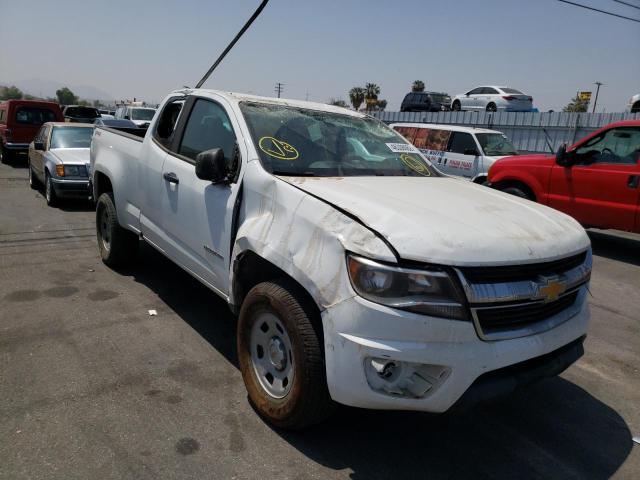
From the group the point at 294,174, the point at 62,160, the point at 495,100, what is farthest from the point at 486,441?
the point at 495,100

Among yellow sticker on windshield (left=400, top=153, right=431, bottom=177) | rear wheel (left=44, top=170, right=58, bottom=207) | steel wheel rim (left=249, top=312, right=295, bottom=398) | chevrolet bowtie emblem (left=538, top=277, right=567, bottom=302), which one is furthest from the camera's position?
rear wheel (left=44, top=170, right=58, bottom=207)

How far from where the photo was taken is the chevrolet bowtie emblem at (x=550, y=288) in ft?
8.31

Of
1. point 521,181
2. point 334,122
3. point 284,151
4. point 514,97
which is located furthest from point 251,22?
point 514,97

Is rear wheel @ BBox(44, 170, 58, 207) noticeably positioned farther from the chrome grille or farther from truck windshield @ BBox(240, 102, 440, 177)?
the chrome grille

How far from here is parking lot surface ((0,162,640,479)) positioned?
8.59 feet

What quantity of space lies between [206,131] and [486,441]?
2.91 meters

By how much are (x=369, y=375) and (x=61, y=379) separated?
2.16m

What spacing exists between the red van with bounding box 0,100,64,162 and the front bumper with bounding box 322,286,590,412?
16665 mm

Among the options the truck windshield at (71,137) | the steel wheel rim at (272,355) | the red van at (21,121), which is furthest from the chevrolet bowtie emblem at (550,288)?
the red van at (21,121)

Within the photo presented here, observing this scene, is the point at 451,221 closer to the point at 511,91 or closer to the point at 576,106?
the point at 511,91

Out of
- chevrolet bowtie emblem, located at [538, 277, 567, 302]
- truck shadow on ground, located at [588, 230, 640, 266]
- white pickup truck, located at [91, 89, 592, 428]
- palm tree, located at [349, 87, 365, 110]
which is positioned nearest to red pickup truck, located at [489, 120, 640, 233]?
truck shadow on ground, located at [588, 230, 640, 266]

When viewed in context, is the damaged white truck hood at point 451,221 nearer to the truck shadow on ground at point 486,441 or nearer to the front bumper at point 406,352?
the front bumper at point 406,352

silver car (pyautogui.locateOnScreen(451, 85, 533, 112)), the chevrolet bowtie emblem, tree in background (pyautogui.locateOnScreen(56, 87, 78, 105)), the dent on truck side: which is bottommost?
tree in background (pyautogui.locateOnScreen(56, 87, 78, 105))

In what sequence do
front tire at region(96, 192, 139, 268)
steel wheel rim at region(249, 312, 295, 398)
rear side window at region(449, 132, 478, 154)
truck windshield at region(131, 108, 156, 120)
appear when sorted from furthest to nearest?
1. truck windshield at region(131, 108, 156, 120)
2. rear side window at region(449, 132, 478, 154)
3. front tire at region(96, 192, 139, 268)
4. steel wheel rim at region(249, 312, 295, 398)
